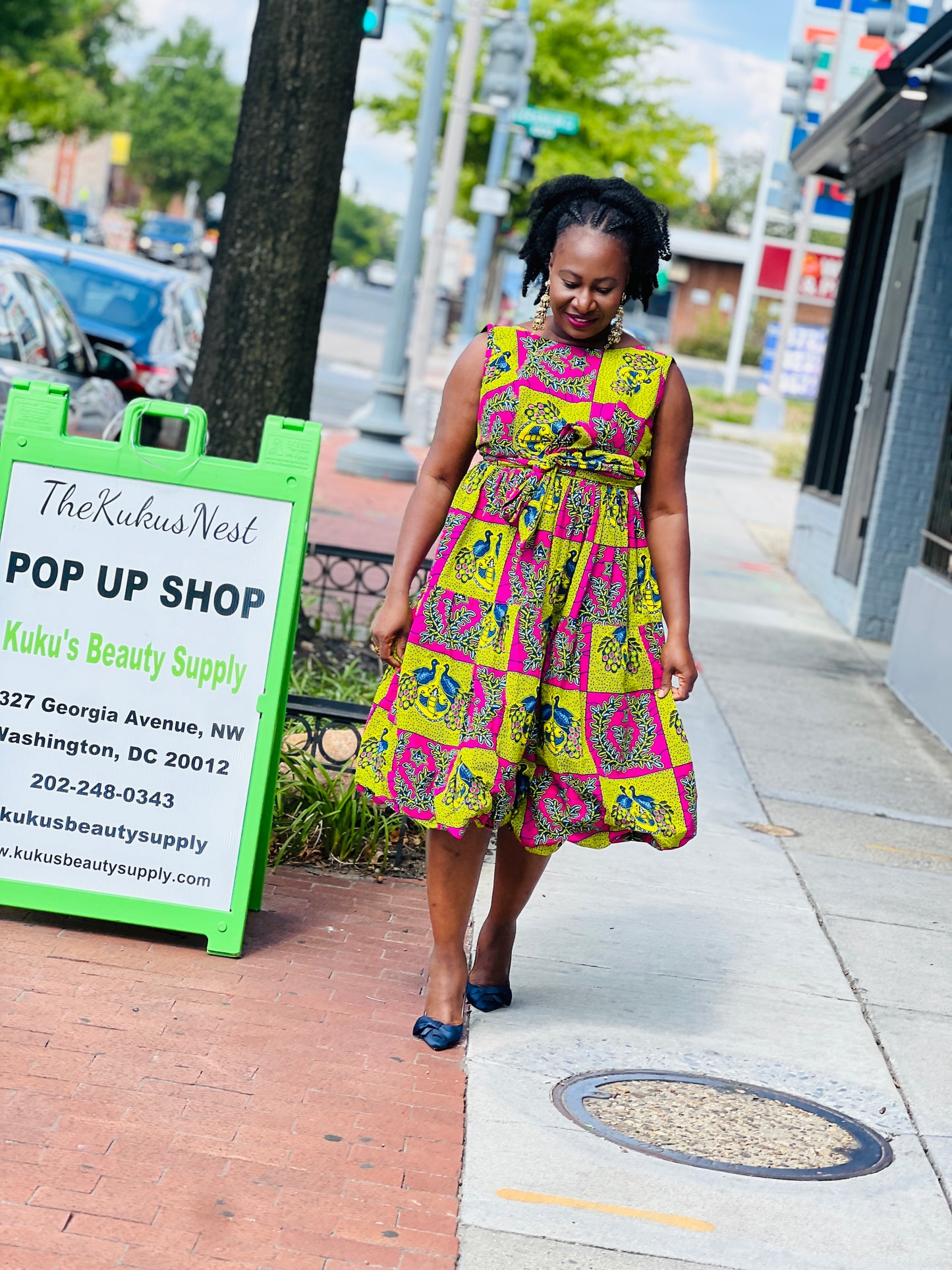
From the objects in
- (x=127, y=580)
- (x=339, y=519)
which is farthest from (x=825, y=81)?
(x=127, y=580)

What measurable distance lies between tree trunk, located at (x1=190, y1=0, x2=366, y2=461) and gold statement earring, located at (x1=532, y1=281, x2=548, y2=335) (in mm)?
2947

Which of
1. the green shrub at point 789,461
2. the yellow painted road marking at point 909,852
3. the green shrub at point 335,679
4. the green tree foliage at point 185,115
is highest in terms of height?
the green tree foliage at point 185,115

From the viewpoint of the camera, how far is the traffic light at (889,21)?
1369 cm

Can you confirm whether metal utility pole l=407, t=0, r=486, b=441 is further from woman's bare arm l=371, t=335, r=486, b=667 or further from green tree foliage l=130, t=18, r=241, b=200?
green tree foliage l=130, t=18, r=241, b=200

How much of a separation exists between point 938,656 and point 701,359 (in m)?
56.3

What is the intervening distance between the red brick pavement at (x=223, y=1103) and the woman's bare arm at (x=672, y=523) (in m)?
1.05

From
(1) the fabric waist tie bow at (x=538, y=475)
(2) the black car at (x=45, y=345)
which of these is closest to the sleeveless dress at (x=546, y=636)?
(1) the fabric waist tie bow at (x=538, y=475)

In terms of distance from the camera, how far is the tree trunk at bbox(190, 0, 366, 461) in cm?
640

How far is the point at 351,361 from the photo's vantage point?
33.0 meters

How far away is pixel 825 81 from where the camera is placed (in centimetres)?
3061

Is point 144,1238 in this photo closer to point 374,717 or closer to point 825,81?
point 374,717

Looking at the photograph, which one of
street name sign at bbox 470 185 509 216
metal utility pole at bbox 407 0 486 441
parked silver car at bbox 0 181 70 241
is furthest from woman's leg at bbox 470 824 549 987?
street name sign at bbox 470 185 509 216

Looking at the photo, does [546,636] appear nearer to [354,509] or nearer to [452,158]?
[354,509]

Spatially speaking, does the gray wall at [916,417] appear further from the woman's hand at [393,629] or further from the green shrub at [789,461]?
the green shrub at [789,461]
